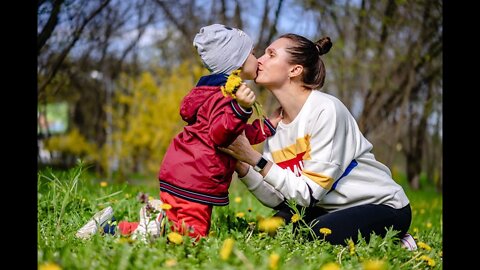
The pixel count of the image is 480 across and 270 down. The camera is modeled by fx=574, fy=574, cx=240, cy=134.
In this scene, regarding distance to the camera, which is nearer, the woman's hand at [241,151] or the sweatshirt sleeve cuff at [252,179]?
the woman's hand at [241,151]

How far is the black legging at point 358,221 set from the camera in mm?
2729

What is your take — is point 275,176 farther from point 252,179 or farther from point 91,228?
point 91,228

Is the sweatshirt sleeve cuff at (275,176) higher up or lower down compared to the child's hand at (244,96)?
lower down

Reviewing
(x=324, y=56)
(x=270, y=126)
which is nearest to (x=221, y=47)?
(x=270, y=126)

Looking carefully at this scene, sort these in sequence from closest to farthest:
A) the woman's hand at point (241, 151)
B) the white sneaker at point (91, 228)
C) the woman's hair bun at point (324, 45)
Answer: the white sneaker at point (91, 228)
the woman's hand at point (241, 151)
the woman's hair bun at point (324, 45)

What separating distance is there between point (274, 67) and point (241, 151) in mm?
537

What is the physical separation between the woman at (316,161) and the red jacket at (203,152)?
0.11 m

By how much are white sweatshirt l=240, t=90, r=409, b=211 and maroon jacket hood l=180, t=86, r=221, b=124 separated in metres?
0.44

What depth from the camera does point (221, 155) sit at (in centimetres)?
260

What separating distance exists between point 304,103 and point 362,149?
377mm

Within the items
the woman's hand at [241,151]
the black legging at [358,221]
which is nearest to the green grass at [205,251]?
the black legging at [358,221]

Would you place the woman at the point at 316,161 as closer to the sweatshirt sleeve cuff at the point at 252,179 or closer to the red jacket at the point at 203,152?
the sweatshirt sleeve cuff at the point at 252,179
